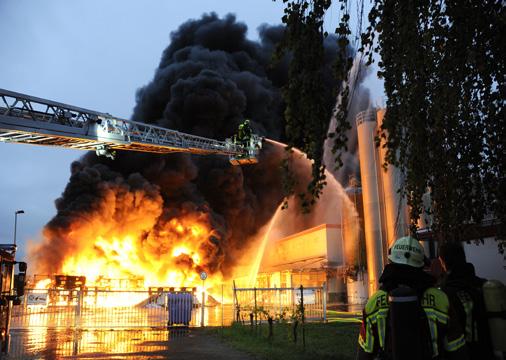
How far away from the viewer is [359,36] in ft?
13.1

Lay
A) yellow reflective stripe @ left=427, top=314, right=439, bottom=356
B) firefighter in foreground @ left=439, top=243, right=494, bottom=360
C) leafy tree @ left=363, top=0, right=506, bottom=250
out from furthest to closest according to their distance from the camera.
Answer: leafy tree @ left=363, top=0, right=506, bottom=250
firefighter in foreground @ left=439, top=243, right=494, bottom=360
yellow reflective stripe @ left=427, top=314, right=439, bottom=356

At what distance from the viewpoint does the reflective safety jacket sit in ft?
7.61

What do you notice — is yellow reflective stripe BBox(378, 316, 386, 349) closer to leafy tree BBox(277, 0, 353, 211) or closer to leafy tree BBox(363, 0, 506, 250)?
leafy tree BBox(277, 0, 353, 211)

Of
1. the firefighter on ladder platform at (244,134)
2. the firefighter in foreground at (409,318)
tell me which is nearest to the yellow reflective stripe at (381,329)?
the firefighter in foreground at (409,318)

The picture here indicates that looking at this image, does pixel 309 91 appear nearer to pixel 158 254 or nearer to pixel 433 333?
pixel 433 333

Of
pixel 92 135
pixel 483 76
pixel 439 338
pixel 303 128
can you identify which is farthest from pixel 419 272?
pixel 92 135

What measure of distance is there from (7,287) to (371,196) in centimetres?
1843

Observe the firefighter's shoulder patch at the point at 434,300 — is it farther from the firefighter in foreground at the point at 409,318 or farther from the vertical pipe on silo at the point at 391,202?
the vertical pipe on silo at the point at 391,202

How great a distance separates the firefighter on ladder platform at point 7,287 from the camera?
8.45 meters

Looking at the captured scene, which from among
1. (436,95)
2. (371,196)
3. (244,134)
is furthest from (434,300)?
(244,134)

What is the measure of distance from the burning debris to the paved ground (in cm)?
Result: 1612

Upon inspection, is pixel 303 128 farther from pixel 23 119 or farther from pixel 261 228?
pixel 261 228

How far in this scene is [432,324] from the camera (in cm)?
232

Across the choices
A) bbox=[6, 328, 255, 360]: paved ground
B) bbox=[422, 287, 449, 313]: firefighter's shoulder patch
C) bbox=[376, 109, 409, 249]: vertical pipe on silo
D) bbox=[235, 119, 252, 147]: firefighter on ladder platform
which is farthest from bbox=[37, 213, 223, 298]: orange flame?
bbox=[422, 287, 449, 313]: firefighter's shoulder patch
